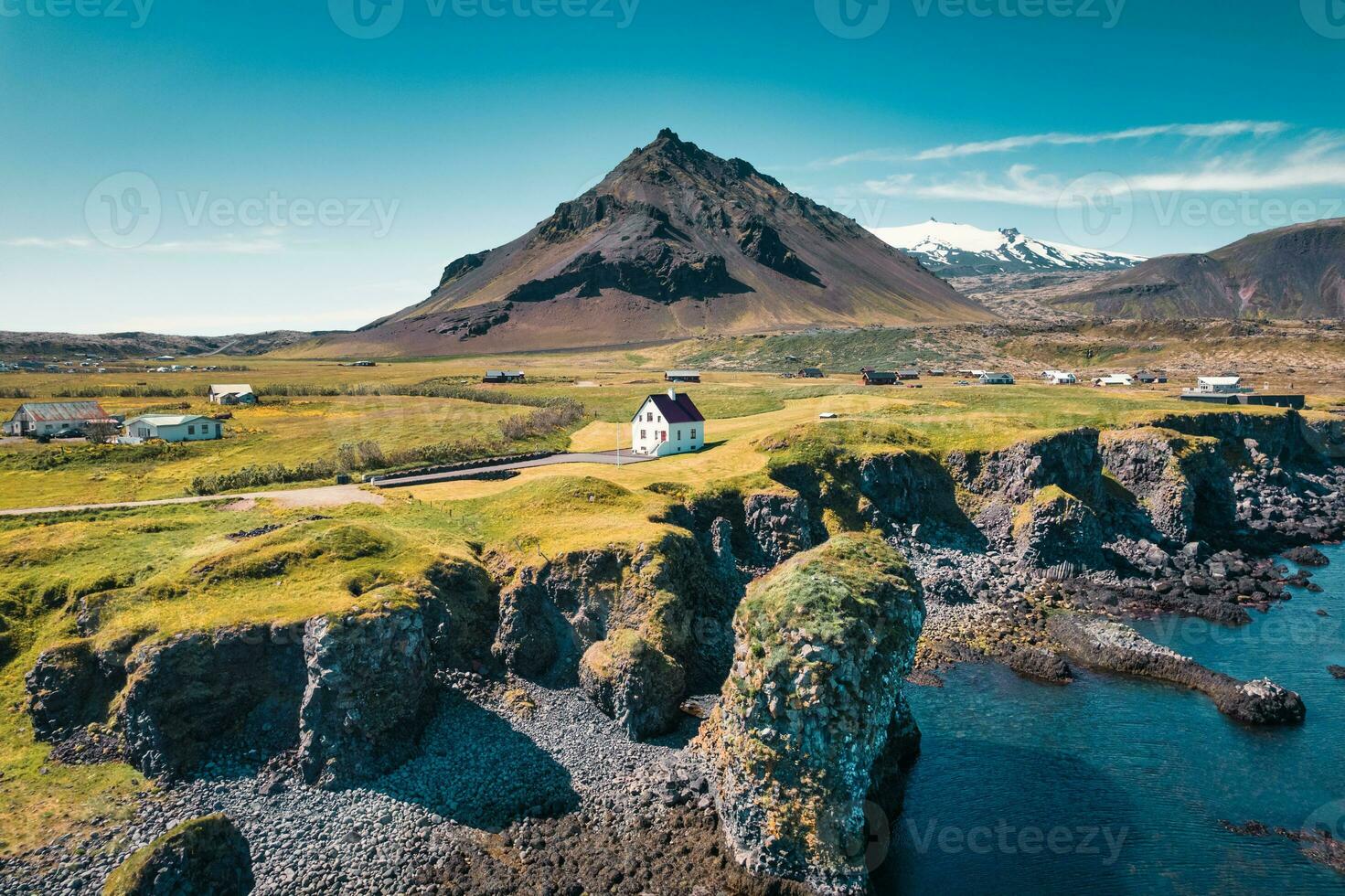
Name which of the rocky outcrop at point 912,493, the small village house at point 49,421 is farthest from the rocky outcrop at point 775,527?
the small village house at point 49,421

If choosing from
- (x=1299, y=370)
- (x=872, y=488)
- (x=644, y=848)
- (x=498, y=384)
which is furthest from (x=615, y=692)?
(x=1299, y=370)

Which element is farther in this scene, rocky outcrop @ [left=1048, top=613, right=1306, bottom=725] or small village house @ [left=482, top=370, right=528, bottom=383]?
small village house @ [left=482, top=370, right=528, bottom=383]

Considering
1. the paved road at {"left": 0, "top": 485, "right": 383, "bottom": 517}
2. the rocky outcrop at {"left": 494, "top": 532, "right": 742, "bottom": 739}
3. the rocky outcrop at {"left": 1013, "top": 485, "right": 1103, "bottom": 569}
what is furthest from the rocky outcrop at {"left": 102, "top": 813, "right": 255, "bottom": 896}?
the rocky outcrop at {"left": 1013, "top": 485, "right": 1103, "bottom": 569}

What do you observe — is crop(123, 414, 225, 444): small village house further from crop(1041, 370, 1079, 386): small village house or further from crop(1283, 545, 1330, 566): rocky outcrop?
crop(1041, 370, 1079, 386): small village house

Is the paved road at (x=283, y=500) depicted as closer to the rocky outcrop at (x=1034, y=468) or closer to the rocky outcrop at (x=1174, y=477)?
the rocky outcrop at (x=1034, y=468)

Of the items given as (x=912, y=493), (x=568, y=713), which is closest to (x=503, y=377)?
(x=912, y=493)
